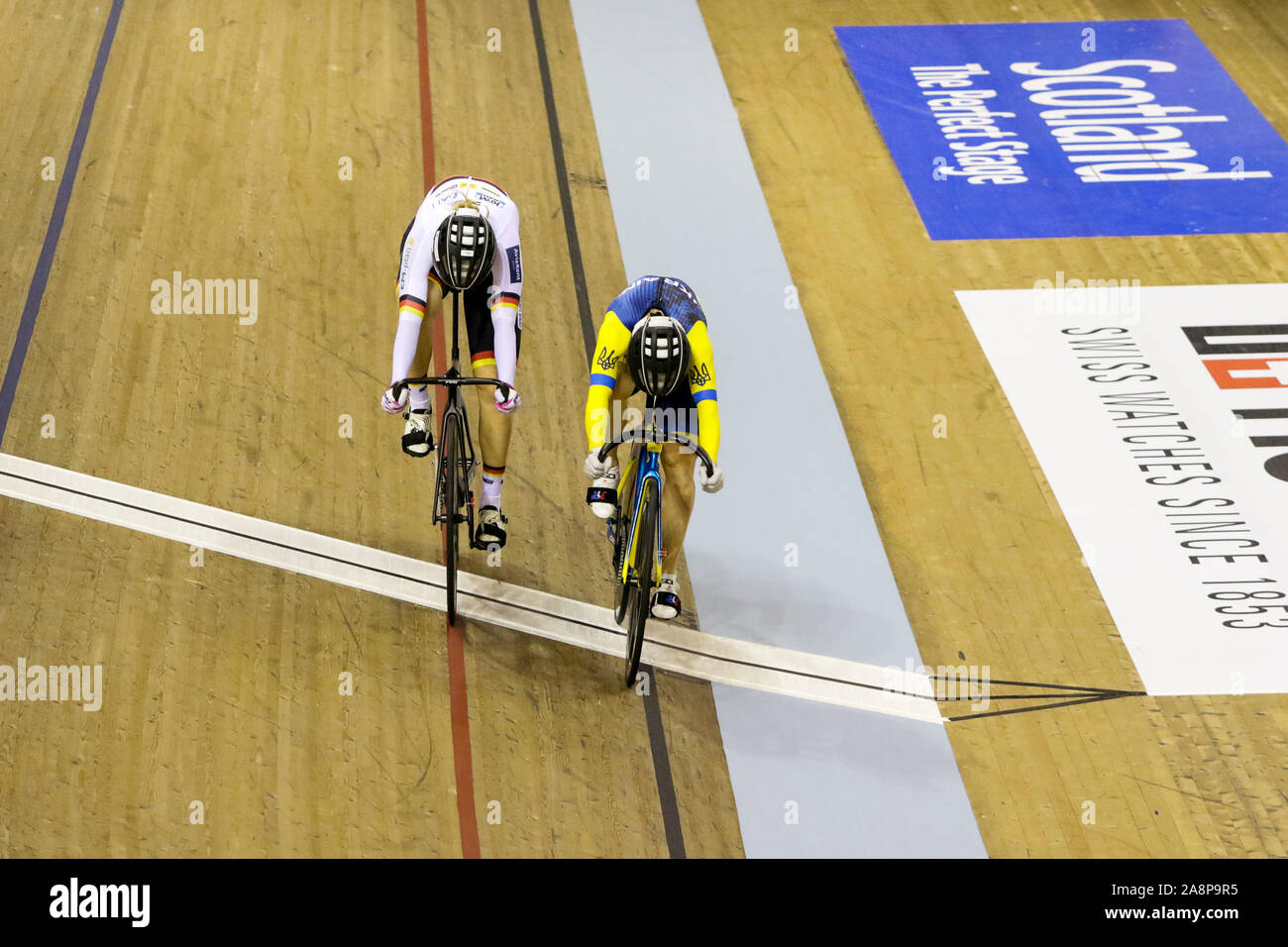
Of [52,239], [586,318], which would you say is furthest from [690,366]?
[52,239]

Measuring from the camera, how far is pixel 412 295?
4535mm

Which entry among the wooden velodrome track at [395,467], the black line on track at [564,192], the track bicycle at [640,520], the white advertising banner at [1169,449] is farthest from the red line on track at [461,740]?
the white advertising banner at [1169,449]

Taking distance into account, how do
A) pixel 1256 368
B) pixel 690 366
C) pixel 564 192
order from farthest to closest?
pixel 564 192 < pixel 1256 368 < pixel 690 366

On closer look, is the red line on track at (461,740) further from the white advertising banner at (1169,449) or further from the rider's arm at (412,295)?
the white advertising banner at (1169,449)

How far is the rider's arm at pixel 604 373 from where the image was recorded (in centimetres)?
431

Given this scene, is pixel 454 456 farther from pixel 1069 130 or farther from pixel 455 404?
pixel 1069 130

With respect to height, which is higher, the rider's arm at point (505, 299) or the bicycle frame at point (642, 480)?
the rider's arm at point (505, 299)

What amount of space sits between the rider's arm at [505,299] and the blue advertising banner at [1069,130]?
3.42 m

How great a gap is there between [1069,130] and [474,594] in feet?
17.2

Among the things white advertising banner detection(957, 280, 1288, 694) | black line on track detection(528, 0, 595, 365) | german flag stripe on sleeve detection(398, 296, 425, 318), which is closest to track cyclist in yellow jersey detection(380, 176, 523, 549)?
german flag stripe on sleeve detection(398, 296, 425, 318)

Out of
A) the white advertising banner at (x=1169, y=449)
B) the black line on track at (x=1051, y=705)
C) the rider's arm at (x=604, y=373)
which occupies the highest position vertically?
the rider's arm at (x=604, y=373)

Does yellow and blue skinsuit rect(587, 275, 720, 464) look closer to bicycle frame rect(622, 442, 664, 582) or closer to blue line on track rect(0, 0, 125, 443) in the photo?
bicycle frame rect(622, 442, 664, 582)

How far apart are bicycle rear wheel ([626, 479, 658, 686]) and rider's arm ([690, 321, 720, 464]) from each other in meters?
0.24
